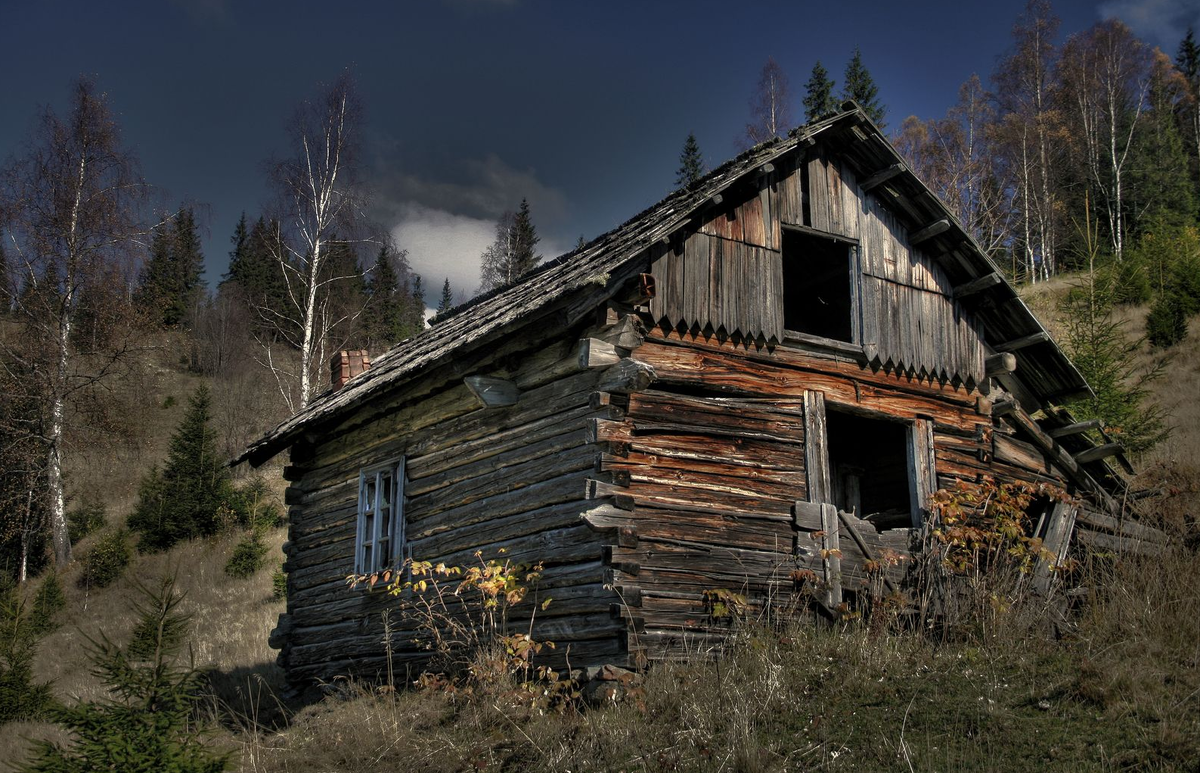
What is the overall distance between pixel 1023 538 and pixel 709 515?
10.3 feet

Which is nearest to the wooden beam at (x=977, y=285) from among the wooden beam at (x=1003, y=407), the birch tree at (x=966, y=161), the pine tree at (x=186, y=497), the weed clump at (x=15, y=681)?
the wooden beam at (x=1003, y=407)

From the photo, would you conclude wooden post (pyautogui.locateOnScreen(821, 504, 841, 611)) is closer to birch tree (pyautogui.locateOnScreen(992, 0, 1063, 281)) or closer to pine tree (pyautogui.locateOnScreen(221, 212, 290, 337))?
birch tree (pyautogui.locateOnScreen(992, 0, 1063, 281))

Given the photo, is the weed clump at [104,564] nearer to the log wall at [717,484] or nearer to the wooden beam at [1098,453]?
the log wall at [717,484]

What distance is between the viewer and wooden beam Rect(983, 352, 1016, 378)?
10.9 m

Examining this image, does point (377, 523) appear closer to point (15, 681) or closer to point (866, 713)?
point (15, 681)

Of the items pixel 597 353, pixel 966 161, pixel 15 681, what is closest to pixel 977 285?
pixel 597 353

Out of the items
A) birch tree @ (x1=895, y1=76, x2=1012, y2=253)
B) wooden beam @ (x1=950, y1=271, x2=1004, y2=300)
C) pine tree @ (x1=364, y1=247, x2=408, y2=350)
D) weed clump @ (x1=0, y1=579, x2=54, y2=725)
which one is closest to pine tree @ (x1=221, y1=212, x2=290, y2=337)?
pine tree @ (x1=364, y1=247, x2=408, y2=350)

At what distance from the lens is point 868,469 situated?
13203mm

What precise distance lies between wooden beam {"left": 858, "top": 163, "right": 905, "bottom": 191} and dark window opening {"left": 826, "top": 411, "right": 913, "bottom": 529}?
3.38 metres

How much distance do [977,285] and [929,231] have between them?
2.90 feet

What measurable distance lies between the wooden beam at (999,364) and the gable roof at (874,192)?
0.38 meters

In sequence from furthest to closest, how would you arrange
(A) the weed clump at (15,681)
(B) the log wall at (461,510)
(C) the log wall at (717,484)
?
(A) the weed clump at (15,681) < (B) the log wall at (461,510) < (C) the log wall at (717,484)

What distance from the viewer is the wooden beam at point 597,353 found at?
8297 millimetres

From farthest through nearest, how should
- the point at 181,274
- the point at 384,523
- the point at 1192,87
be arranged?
the point at 181,274 < the point at 1192,87 < the point at 384,523
